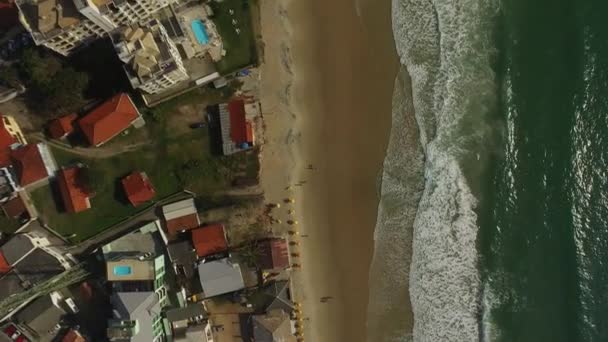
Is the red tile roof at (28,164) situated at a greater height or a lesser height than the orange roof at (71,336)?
greater

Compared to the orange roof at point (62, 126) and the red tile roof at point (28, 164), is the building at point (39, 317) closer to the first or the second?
the red tile roof at point (28, 164)

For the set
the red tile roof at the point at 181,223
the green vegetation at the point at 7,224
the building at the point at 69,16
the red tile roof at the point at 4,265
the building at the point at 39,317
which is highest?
the building at the point at 69,16

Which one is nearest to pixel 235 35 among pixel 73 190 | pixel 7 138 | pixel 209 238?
pixel 209 238

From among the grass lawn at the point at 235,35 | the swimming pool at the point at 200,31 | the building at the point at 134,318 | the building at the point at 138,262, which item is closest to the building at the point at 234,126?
the grass lawn at the point at 235,35

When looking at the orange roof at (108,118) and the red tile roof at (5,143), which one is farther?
the orange roof at (108,118)

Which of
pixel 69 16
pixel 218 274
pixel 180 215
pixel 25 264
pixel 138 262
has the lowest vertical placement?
pixel 218 274

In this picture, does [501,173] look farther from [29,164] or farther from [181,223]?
[29,164]

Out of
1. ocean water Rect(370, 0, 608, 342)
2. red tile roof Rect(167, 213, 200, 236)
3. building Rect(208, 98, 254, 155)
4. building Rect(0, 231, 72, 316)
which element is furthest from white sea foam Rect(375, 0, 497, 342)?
building Rect(0, 231, 72, 316)
